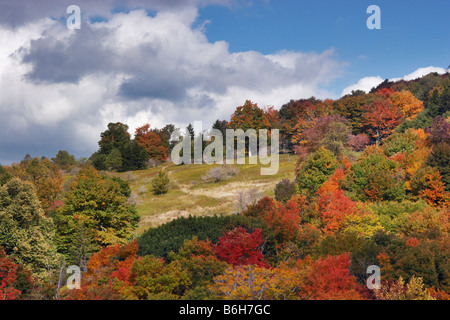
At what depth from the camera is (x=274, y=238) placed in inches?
1233

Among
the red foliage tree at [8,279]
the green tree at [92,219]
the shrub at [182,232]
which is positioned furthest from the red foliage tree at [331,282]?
the green tree at [92,219]

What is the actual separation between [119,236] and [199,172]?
3803 cm

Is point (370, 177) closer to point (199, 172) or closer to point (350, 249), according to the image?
point (350, 249)

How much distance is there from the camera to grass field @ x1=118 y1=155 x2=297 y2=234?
53.2 metres

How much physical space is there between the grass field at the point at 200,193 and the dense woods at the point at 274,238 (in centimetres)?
374

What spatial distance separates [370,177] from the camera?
43.7 m

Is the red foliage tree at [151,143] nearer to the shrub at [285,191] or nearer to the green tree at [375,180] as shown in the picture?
the shrub at [285,191]

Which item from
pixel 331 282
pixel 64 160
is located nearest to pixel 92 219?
pixel 331 282

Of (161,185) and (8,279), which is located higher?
(161,185)

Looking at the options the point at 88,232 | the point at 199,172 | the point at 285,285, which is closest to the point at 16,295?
the point at 88,232

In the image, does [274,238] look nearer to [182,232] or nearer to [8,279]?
[182,232]

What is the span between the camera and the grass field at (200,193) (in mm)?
53188

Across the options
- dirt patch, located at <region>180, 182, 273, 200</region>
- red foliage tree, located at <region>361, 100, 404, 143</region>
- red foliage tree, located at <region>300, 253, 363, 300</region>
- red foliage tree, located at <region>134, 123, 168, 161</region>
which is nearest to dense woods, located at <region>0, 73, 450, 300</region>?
red foliage tree, located at <region>300, 253, 363, 300</region>

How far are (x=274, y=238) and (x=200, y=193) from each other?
34.3 metres
